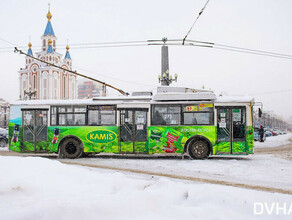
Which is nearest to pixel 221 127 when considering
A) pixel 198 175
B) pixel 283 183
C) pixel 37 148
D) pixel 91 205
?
pixel 198 175

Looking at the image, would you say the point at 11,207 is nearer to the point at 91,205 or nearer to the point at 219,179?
the point at 91,205

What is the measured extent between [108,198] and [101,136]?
8.29 metres

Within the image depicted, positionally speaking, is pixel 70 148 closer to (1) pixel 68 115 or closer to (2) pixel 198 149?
(1) pixel 68 115

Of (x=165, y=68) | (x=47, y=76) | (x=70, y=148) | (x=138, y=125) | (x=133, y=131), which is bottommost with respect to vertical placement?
(x=70, y=148)

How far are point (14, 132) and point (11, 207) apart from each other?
33.7 ft

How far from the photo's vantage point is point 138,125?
41.7ft

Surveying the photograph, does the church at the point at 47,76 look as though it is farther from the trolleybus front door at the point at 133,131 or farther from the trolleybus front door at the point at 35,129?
the trolleybus front door at the point at 133,131

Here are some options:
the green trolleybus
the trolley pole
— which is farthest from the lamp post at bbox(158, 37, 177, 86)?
the green trolleybus

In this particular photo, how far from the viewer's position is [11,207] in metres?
4.05

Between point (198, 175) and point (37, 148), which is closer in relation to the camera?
point (198, 175)

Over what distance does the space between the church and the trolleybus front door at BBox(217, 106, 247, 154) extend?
71.2 m

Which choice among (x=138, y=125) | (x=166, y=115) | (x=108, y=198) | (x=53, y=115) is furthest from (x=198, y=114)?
(x=108, y=198)

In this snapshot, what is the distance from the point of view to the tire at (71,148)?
1291cm

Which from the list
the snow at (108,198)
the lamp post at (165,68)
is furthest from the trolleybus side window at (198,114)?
the lamp post at (165,68)
